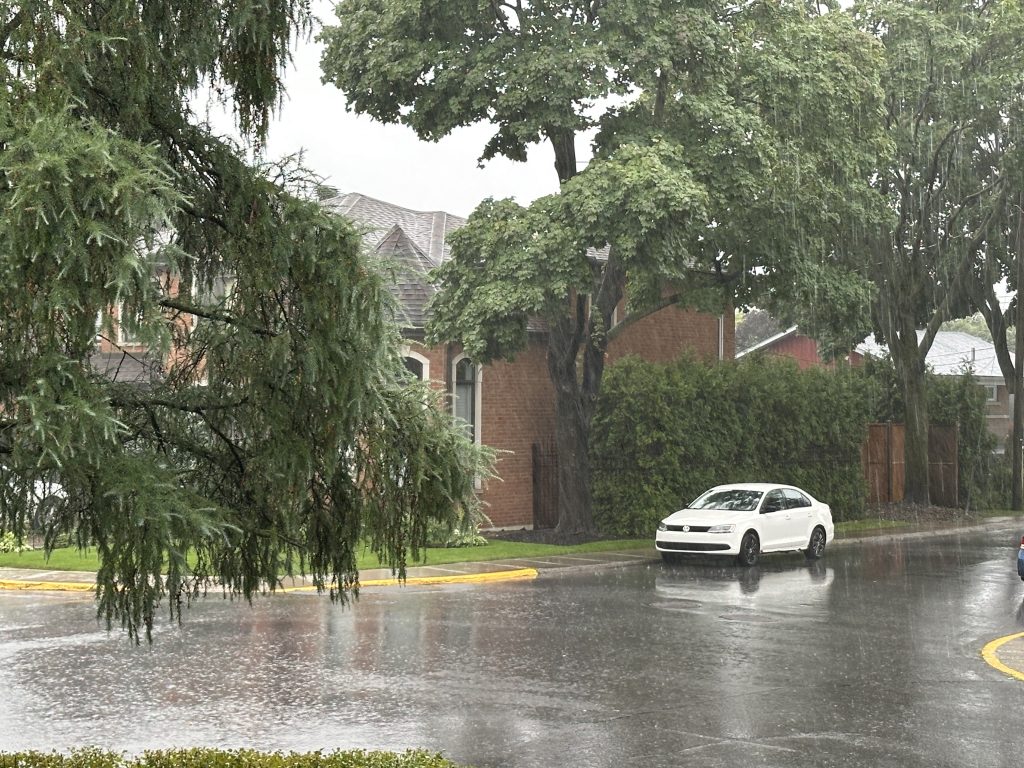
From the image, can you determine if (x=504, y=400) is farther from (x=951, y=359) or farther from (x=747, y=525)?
(x=951, y=359)

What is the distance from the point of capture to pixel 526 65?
2352 centimetres

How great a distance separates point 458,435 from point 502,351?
1836 centimetres

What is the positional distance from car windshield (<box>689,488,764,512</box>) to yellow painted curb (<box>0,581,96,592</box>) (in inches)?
455

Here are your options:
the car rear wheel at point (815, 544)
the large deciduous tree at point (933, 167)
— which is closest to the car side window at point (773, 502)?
the car rear wheel at point (815, 544)

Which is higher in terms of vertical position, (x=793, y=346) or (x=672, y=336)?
(x=793, y=346)

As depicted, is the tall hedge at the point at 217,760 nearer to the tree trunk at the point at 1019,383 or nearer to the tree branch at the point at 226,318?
the tree branch at the point at 226,318

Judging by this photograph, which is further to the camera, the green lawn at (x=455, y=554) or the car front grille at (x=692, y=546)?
the car front grille at (x=692, y=546)

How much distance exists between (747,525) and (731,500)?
117cm

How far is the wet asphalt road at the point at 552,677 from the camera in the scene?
991cm

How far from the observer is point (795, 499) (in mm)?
25922

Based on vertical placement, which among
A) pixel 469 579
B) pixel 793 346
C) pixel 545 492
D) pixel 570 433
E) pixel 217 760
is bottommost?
pixel 217 760

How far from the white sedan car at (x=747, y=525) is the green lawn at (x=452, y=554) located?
2.13 metres

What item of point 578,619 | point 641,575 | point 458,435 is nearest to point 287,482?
point 458,435

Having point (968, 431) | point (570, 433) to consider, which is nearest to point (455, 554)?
point (570, 433)
